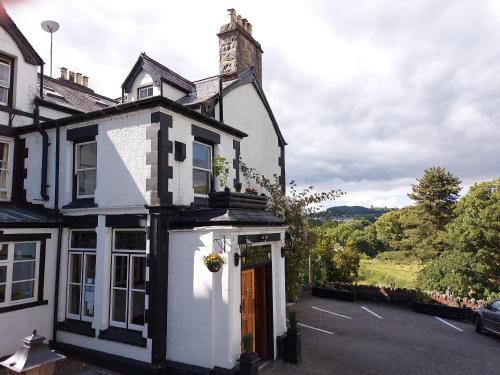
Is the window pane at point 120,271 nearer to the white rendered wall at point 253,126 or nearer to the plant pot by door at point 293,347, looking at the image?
the plant pot by door at point 293,347

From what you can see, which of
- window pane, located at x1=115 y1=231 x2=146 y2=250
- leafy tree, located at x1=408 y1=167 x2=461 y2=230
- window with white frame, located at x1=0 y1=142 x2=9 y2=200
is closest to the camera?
window pane, located at x1=115 y1=231 x2=146 y2=250

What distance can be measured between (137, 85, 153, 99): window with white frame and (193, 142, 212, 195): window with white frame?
4.43m

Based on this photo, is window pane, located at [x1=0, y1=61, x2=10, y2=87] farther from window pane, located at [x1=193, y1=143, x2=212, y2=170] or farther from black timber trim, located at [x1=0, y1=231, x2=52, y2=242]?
window pane, located at [x1=193, y1=143, x2=212, y2=170]

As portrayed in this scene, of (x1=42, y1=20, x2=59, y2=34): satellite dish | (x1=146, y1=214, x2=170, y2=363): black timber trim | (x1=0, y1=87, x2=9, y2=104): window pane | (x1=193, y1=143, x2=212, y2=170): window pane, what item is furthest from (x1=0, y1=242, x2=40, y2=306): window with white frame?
(x1=42, y1=20, x2=59, y2=34): satellite dish

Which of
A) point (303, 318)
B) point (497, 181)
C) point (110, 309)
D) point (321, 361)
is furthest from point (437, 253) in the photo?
point (110, 309)

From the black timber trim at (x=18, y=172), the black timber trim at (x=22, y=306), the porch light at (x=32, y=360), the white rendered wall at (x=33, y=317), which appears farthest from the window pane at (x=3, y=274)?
the porch light at (x=32, y=360)

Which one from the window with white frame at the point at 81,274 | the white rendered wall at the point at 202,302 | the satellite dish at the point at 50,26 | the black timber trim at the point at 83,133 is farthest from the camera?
the satellite dish at the point at 50,26

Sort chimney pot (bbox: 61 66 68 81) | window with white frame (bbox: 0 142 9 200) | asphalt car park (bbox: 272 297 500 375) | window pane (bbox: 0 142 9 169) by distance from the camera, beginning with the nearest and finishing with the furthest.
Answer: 1. asphalt car park (bbox: 272 297 500 375)
2. window with white frame (bbox: 0 142 9 200)
3. window pane (bbox: 0 142 9 169)
4. chimney pot (bbox: 61 66 68 81)

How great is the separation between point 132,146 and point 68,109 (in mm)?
5010

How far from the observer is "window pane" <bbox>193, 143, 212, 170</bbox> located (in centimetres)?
984

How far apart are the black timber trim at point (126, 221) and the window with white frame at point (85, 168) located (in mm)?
1332

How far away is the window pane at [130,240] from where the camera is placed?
29.0 ft

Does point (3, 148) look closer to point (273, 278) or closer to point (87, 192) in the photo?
point (87, 192)

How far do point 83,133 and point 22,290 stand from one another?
456cm
